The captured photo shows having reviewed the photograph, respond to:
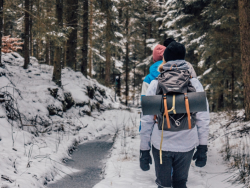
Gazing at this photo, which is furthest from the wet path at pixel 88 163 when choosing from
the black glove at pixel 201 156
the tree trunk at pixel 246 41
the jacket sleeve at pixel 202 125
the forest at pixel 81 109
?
the tree trunk at pixel 246 41

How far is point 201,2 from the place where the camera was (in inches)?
Result: 450

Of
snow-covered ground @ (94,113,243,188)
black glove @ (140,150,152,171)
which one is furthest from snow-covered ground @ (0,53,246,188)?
black glove @ (140,150,152,171)

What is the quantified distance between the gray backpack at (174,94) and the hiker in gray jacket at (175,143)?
96mm

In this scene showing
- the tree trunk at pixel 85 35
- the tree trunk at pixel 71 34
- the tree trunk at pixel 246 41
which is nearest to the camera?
the tree trunk at pixel 246 41

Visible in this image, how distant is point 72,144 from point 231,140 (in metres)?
4.82

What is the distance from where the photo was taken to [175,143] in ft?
7.54

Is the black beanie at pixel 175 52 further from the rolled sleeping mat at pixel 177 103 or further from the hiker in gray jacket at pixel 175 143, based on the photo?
the rolled sleeping mat at pixel 177 103

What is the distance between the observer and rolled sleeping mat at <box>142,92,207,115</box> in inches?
85.7

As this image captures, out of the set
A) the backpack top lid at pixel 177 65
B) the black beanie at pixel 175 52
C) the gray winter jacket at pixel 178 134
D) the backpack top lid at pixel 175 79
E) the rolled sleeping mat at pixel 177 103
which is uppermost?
the black beanie at pixel 175 52

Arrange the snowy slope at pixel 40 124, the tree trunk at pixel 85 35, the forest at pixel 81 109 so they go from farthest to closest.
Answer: the tree trunk at pixel 85 35 → the forest at pixel 81 109 → the snowy slope at pixel 40 124

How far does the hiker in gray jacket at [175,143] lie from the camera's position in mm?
2303

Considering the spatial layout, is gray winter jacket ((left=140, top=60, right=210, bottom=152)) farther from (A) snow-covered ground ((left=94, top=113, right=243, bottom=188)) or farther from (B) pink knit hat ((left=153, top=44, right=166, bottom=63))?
(A) snow-covered ground ((left=94, top=113, right=243, bottom=188))

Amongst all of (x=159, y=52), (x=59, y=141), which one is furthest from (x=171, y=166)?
(x=59, y=141)

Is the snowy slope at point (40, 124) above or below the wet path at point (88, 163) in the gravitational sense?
above
